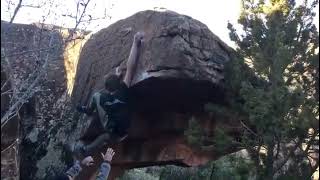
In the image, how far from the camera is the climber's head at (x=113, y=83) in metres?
8.00

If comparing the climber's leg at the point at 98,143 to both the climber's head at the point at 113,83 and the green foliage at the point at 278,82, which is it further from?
the green foliage at the point at 278,82

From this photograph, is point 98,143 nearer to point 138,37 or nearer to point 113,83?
point 113,83

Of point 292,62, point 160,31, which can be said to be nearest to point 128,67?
point 160,31

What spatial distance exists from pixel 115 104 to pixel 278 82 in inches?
101

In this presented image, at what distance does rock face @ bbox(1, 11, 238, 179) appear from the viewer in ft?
24.5

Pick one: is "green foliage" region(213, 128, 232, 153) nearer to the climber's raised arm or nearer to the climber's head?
the climber's raised arm

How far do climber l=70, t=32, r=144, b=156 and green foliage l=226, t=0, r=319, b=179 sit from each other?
1.59m

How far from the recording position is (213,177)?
10945mm

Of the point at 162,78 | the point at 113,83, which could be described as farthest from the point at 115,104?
the point at 162,78

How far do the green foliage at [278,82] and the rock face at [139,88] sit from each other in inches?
25.9

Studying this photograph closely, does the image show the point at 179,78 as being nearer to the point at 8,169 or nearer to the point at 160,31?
the point at 160,31

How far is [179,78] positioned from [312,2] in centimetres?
227

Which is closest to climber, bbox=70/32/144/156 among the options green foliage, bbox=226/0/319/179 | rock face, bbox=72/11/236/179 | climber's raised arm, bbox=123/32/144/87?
climber's raised arm, bbox=123/32/144/87

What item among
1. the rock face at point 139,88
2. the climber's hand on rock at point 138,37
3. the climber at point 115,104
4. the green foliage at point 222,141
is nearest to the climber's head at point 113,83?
the climber at point 115,104
